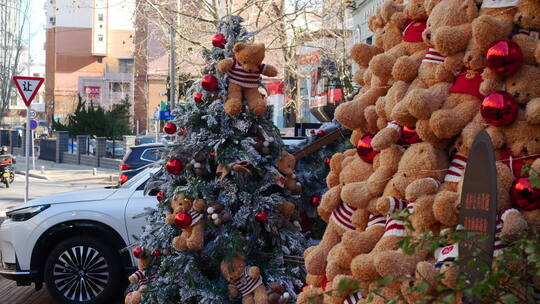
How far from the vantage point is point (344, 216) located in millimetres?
3182

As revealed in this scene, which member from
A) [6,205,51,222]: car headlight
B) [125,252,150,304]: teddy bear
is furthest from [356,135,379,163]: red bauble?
[6,205,51,222]: car headlight

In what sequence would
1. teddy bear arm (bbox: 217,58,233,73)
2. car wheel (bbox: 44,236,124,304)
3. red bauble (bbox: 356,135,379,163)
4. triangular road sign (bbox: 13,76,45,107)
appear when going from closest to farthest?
1. red bauble (bbox: 356,135,379,163)
2. teddy bear arm (bbox: 217,58,233,73)
3. car wheel (bbox: 44,236,124,304)
4. triangular road sign (bbox: 13,76,45,107)

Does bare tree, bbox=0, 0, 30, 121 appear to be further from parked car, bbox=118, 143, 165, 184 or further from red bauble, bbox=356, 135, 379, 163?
red bauble, bbox=356, 135, 379, 163

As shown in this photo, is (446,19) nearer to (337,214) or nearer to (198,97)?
(337,214)

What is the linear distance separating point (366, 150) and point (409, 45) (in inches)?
20.6

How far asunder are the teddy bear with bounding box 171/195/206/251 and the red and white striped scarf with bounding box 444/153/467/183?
103 inches

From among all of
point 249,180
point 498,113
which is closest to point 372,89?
point 498,113

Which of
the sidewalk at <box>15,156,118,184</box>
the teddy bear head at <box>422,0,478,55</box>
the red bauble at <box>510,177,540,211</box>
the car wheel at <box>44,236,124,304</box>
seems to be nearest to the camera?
the red bauble at <box>510,177,540,211</box>

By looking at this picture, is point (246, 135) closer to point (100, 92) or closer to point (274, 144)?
point (274, 144)

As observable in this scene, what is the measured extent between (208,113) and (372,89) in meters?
2.15

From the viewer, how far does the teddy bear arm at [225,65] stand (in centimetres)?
513

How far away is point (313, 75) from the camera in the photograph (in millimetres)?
29234

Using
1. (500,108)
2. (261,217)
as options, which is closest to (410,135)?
(500,108)

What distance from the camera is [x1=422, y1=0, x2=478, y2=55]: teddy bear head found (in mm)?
2771
